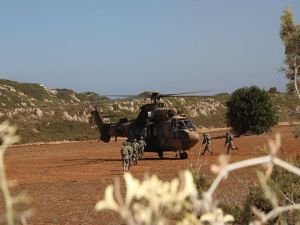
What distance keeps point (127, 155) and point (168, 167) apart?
2307 millimetres

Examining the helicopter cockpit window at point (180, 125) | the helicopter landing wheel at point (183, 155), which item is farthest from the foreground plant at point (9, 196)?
the helicopter landing wheel at point (183, 155)

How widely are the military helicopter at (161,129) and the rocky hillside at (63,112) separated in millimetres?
20307

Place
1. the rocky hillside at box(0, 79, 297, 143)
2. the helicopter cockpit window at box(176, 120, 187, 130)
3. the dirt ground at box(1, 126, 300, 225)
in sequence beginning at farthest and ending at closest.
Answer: the rocky hillside at box(0, 79, 297, 143) < the helicopter cockpit window at box(176, 120, 187, 130) < the dirt ground at box(1, 126, 300, 225)

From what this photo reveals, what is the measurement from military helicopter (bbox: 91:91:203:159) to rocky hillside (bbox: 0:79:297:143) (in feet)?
66.6

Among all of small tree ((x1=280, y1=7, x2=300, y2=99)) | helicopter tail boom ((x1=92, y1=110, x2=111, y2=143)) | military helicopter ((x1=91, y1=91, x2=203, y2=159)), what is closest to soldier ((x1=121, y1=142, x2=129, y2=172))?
military helicopter ((x1=91, y1=91, x2=203, y2=159))

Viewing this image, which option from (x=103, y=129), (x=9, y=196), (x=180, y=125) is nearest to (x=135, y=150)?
(x=180, y=125)

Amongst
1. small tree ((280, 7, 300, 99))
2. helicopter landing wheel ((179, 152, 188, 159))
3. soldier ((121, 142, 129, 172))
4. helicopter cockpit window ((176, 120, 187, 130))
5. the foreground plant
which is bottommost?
helicopter landing wheel ((179, 152, 188, 159))

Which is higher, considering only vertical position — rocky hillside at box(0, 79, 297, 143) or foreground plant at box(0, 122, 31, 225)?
foreground plant at box(0, 122, 31, 225)

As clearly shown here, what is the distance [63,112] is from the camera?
305 feet

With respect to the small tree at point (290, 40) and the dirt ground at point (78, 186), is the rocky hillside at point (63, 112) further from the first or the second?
the small tree at point (290, 40)

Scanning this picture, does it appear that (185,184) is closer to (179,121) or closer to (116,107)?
(179,121)

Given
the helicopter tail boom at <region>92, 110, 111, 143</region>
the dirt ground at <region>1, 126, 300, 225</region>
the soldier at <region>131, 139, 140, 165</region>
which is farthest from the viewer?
the helicopter tail boom at <region>92, 110, 111, 143</region>

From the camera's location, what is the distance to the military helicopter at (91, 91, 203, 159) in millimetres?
30719

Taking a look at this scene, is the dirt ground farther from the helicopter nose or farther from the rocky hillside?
the rocky hillside
